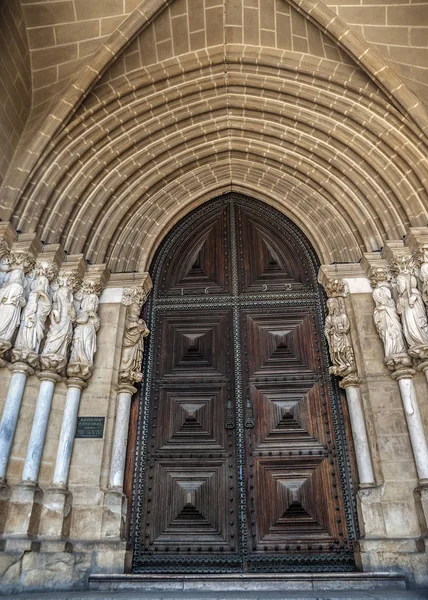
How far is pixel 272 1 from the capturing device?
21.6 ft

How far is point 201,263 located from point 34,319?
2503 mm

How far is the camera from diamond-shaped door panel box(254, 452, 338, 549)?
5035 millimetres

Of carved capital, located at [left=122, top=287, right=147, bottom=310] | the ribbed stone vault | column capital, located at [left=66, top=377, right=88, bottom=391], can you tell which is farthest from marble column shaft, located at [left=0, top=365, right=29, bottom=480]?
the ribbed stone vault

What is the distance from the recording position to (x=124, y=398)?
5.50 metres

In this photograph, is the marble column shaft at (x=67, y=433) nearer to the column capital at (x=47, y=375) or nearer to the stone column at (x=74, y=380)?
the stone column at (x=74, y=380)

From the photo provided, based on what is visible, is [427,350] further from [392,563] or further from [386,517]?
[392,563]

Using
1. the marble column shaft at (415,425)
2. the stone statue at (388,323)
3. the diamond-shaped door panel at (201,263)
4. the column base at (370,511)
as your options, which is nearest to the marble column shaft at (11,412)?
the diamond-shaped door panel at (201,263)

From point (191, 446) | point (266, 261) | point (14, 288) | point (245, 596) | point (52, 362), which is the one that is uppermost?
point (266, 261)

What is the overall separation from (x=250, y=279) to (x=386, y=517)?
10.9ft

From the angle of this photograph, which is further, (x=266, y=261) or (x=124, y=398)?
(x=266, y=261)

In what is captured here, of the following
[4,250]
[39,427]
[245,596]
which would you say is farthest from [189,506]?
[4,250]

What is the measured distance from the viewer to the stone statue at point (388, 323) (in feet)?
17.2

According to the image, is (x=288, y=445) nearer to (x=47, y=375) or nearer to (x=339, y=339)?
(x=339, y=339)

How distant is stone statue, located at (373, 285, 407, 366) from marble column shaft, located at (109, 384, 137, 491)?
2922 mm
